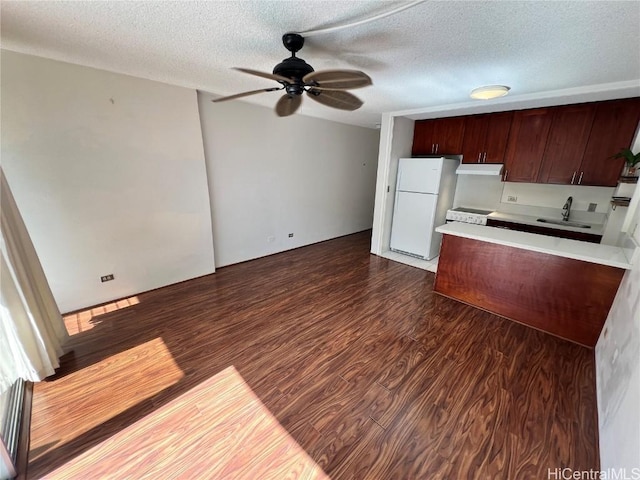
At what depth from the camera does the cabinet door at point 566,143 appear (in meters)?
3.06

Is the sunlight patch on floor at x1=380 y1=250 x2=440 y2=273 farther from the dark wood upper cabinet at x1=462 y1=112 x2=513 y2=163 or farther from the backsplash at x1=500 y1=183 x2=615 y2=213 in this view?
the dark wood upper cabinet at x1=462 y1=112 x2=513 y2=163

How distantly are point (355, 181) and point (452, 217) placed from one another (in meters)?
2.28

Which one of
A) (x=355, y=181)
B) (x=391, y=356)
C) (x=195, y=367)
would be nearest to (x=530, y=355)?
(x=391, y=356)

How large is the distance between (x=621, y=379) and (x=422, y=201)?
3067 mm

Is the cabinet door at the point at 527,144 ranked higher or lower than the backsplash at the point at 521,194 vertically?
higher

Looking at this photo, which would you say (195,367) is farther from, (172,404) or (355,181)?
(355,181)

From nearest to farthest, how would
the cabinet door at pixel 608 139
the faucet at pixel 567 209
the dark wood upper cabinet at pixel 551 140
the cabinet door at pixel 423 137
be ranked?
the cabinet door at pixel 608 139
the dark wood upper cabinet at pixel 551 140
the faucet at pixel 567 209
the cabinet door at pixel 423 137

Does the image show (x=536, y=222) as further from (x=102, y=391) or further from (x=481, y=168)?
(x=102, y=391)

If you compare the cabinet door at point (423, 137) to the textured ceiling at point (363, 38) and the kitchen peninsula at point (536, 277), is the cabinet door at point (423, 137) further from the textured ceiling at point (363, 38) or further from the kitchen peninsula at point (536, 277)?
the kitchen peninsula at point (536, 277)

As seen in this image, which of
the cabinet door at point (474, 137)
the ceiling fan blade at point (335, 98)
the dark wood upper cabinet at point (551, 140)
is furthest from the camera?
the cabinet door at point (474, 137)

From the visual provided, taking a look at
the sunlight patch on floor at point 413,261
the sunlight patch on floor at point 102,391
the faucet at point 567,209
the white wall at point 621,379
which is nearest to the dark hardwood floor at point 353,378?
the sunlight patch on floor at point 102,391

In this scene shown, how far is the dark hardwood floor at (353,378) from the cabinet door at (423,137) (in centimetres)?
260

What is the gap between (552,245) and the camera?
2391 millimetres

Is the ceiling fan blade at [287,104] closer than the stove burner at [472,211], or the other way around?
the ceiling fan blade at [287,104]
